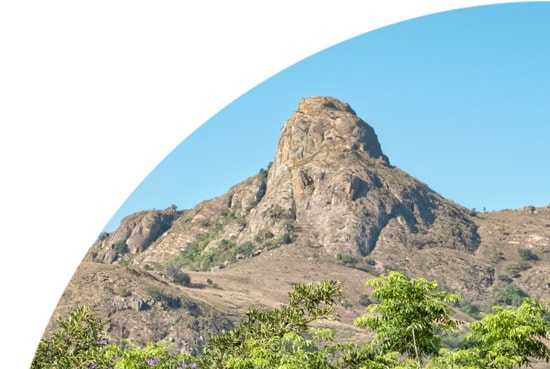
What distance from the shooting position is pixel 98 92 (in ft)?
13.5

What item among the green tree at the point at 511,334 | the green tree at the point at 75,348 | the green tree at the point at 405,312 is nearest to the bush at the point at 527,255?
the green tree at the point at 511,334

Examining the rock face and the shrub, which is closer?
the rock face

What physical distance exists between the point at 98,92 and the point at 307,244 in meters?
70.7

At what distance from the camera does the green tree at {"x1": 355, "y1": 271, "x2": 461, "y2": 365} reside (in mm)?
7559

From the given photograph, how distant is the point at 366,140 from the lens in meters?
84.4

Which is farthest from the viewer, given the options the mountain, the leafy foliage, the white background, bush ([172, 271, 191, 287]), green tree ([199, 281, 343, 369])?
bush ([172, 271, 191, 287])

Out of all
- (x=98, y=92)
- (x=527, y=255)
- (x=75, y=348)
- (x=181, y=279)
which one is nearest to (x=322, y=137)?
(x=527, y=255)

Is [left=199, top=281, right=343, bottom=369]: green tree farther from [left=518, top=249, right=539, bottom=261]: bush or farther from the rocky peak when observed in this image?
the rocky peak

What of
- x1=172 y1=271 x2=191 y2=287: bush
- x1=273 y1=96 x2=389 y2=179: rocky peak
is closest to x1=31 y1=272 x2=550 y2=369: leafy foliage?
x1=172 y1=271 x2=191 y2=287: bush

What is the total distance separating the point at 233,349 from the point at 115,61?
3893 millimetres

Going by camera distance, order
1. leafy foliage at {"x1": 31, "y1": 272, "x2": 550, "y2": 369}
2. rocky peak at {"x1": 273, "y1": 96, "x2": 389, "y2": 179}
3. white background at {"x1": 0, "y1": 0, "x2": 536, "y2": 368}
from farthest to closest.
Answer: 1. rocky peak at {"x1": 273, "y1": 96, "x2": 389, "y2": 179}
2. leafy foliage at {"x1": 31, "y1": 272, "x2": 550, "y2": 369}
3. white background at {"x1": 0, "y1": 0, "x2": 536, "y2": 368}

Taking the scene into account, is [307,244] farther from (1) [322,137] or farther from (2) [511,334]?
(2) [511,334]

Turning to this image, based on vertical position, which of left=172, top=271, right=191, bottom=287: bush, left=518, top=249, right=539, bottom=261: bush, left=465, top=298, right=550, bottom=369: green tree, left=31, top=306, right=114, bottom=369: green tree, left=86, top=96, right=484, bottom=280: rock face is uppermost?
left=86, top=96, right=484, bottom=280: rock face

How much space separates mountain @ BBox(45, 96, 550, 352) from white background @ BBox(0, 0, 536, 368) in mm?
50561
